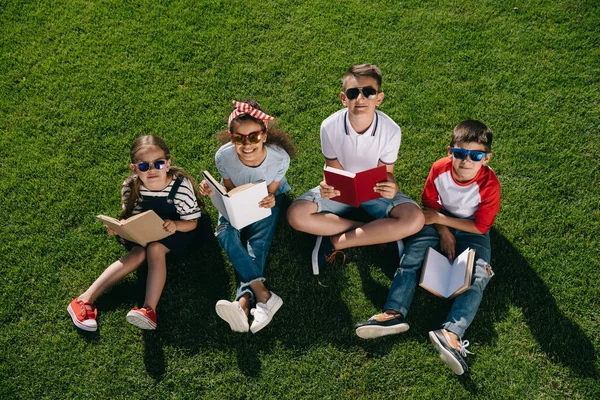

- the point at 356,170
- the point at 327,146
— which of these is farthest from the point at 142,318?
the point at 356,170

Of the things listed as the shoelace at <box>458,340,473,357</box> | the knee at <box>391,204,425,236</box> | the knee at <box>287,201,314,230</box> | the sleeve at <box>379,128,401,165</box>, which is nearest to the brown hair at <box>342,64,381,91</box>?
the sleeve at <box>379,128,401,165</box>

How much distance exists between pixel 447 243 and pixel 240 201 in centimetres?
221

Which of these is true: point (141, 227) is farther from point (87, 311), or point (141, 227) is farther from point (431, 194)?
point (431, 194)

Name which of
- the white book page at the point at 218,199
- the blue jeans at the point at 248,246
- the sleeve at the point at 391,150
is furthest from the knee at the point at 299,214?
the sleeve at the point at 391,150

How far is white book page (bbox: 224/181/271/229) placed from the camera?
4.72 metres

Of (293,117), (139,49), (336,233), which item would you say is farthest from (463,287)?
(139,49)

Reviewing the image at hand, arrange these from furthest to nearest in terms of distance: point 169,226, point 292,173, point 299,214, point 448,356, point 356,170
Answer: point 292,173 < point 356,170 < point 299,214 < point 169,226 < point 448,356

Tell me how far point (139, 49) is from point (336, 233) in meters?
3.94

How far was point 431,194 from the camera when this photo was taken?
17.5 ft

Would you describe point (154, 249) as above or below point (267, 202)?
below

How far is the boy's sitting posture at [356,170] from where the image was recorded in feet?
16.4

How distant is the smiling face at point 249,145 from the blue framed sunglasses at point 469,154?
1.85 m

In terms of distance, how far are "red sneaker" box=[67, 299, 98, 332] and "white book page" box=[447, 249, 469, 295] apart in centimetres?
355

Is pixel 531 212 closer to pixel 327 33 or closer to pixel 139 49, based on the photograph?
pixel 327 33
